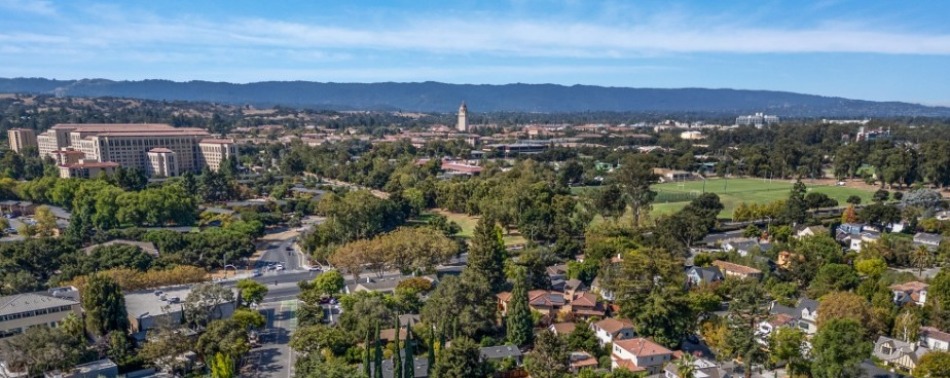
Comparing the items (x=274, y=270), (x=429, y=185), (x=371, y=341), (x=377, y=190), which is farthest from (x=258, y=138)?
(x=371, y=341)

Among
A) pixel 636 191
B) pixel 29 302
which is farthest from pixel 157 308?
pixel 636 191

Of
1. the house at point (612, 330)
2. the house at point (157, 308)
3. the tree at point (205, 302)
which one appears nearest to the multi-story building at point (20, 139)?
the house at point (157, 308)

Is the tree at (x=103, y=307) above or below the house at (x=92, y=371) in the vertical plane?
above

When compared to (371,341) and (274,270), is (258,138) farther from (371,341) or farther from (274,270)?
(371,341)

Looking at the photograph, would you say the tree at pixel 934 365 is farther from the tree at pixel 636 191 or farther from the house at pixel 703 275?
the tree at pixel 636 191

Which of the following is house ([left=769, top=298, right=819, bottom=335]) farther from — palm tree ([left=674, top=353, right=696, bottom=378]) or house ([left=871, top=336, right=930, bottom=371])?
palm tree ([left=674, top=353, right=696, bottom=378])

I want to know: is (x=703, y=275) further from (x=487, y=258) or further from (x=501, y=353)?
(x=501, y=353)

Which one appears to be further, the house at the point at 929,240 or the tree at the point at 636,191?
the tree at the point at 636,191
